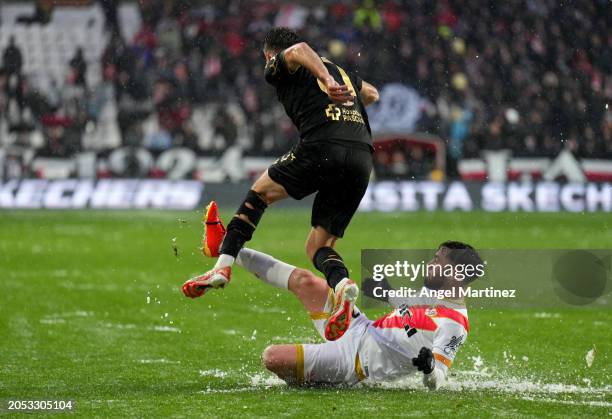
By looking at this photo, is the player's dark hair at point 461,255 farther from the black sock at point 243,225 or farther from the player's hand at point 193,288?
the player's hand at point 193,288

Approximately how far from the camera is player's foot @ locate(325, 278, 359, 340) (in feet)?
23.1

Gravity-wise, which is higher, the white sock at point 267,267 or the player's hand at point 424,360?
the white sock at point 267,267

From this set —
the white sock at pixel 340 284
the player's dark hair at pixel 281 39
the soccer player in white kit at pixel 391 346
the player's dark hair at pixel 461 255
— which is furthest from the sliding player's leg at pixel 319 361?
the player's dark hair at pixel 281 39

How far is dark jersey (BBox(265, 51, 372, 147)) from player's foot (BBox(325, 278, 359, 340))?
1.06 meters

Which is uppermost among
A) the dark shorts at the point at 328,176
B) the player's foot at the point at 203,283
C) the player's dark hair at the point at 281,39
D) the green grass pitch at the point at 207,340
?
the player's dark hair at the point at 281,39

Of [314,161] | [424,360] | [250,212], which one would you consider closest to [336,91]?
[314,161]

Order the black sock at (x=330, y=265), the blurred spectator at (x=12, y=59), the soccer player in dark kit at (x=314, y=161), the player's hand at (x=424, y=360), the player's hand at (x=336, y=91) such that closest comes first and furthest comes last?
the player's hand at (x=424, y=360) → the player's hand at (x=336, y=91) → the black sock at (x=330, y=265) → the soccer player in dark kit at (x=314, y=161) → the blurred spectator at (x=12, y=59)

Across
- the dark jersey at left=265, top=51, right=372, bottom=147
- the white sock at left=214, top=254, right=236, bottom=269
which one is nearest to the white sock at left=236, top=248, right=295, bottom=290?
the white sock at left=214, top=254, right=236, bottom=269

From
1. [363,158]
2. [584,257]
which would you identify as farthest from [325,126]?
[584,257]

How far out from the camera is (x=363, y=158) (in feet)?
25.6

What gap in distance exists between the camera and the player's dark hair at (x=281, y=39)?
788cm

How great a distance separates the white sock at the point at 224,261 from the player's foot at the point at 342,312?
824 millimetres

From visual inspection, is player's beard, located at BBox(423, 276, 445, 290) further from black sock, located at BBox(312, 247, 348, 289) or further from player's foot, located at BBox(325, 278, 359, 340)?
black sock, located at BBox(312, 247, 348, 289)

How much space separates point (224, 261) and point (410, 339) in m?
1.34
